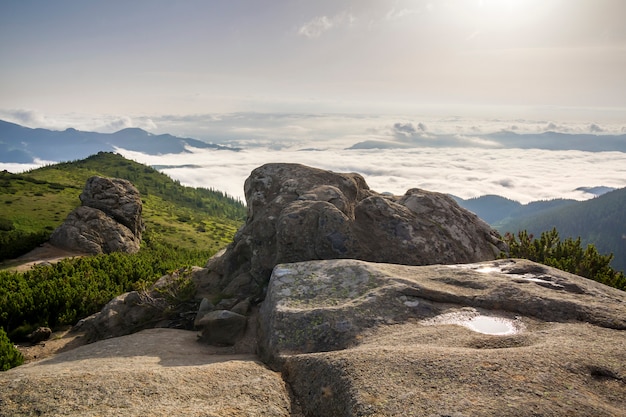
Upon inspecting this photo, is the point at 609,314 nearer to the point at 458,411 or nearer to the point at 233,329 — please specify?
the point at 458,411

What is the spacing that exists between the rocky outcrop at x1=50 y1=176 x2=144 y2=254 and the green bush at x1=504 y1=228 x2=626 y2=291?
143ft

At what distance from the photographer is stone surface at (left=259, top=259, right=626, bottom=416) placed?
685 centimetres

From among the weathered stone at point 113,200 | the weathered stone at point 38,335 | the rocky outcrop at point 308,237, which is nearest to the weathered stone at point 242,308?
the rocky outcrop at point 308,237

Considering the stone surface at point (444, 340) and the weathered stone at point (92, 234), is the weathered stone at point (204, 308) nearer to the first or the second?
the stone surface at point (444, 340)

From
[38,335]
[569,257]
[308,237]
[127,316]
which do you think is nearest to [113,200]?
[38,335]

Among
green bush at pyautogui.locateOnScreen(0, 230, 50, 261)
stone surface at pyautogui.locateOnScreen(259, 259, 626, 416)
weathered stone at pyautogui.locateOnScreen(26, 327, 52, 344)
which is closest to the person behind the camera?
stone surface at pyautogui.locateOnScreen(259, 259, 626, 416)

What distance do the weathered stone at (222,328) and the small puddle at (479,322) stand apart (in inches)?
276

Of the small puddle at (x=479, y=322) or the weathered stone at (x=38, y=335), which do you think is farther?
the weathered stone at (x=38, y=335)

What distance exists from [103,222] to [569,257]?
49516 mm

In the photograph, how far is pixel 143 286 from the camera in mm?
19000

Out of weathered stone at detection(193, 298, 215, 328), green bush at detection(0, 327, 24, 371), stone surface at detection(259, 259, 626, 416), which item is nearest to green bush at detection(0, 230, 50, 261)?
green bush at detection(0, 327, 24, 371)

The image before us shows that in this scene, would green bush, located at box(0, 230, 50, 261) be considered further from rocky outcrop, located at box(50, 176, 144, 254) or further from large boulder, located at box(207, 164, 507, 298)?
large boulder, located at box(207, 164, 507, 298)

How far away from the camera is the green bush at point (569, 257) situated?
20.4m

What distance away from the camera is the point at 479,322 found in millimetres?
10359
